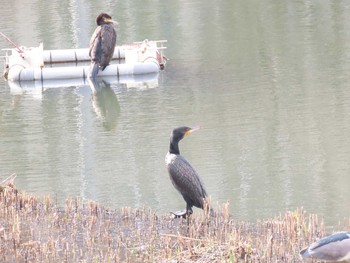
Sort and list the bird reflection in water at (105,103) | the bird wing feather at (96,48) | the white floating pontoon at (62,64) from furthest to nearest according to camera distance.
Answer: the white floating pontoon at (62,64) < the bird wing feather at (96,48) < the bird reflection in water at (105,103)

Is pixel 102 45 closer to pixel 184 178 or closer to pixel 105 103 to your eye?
pixel 105 103

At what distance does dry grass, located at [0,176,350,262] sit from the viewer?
786 centimetres

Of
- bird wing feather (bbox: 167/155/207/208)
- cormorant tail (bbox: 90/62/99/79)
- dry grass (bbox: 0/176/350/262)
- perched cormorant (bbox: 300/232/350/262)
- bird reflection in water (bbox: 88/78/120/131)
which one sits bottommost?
perched cormorant (bbox: 300/232/350/262)

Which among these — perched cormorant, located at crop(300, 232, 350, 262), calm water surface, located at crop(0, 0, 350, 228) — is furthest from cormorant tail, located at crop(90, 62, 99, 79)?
perched cormorant, located at crop(300, 232, 350, 262)

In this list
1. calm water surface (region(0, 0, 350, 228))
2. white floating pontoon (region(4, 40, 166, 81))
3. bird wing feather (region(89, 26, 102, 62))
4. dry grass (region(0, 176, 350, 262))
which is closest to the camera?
dry grass (region(0, 176, 350, 262))

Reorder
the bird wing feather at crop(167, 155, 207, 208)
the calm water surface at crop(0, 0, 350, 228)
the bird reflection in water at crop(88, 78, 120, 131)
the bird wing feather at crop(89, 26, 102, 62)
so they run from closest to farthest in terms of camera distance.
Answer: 1. the bird wing feather at crop(167, 155, 207, 208)
2. the calm water surface at crop(0, 0, 350, 228)
3. the bird reflection in water at crop(88, 78, 120, 131)
4. the bird wing feather at crop(89, 26, 102, 62)

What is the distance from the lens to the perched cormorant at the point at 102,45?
16875 mm

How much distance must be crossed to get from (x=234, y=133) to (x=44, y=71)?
192 inches

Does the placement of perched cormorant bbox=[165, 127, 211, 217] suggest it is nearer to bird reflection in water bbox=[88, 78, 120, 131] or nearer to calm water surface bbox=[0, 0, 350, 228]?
calm water surface bbox=[0, 0, 350, 228]

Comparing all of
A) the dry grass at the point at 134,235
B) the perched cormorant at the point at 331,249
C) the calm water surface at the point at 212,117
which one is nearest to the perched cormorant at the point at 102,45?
the calm water surface at the point at 212,117

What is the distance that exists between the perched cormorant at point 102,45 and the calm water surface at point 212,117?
48 centimetres

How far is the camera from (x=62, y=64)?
1823 cm

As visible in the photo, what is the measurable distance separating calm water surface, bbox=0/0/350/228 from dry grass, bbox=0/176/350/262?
92 cm

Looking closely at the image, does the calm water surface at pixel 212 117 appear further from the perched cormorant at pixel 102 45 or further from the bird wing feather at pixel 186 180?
the bird wing feather at pixel 186 180
